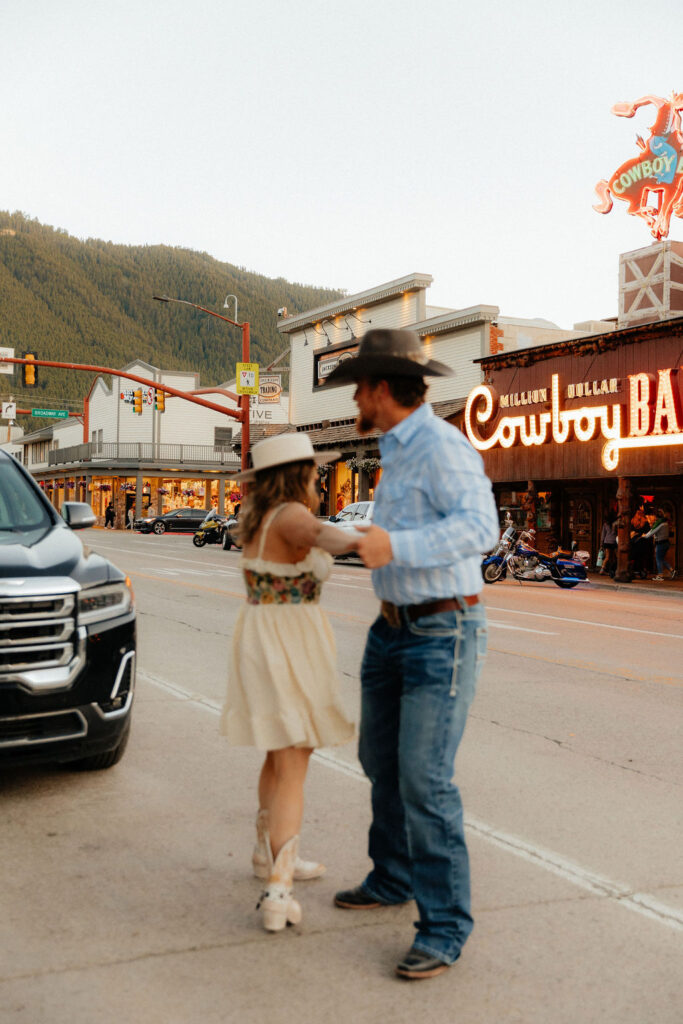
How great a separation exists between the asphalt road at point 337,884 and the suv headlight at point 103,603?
0.94 meters

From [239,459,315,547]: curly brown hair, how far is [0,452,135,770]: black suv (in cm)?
160

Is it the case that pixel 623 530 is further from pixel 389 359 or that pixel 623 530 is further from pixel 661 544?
pixel 389 359

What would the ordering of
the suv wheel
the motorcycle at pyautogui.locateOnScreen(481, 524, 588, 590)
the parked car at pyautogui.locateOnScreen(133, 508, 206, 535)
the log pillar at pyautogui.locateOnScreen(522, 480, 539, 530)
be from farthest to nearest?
the parked car at pyautogui.locateOnScreen(133, 508, 206, 535) < the log pillar at pyautogui.locateOnScreen(522, 480, 539, 530) < the motorcycle at pyautogui.locateOnScreen(481, 524, 588, 590) < the suv wheel

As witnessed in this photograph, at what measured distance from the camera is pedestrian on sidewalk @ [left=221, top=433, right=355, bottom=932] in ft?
11.6

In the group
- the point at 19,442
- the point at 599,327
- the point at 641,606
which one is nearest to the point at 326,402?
the point at 599,327

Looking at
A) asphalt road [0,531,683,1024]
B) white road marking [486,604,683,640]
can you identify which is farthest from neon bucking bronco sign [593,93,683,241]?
asphalt road [0,531,683,1024]

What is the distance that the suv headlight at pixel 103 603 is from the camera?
4969mm

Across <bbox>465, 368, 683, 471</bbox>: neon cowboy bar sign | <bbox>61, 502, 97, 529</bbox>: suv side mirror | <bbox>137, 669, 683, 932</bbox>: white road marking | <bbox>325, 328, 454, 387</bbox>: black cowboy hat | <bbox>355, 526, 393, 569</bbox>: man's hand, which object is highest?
<bbox>465, 368, 683, 471</bbox>: neon cowboy bar sign

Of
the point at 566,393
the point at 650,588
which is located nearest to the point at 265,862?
the point at 650,588

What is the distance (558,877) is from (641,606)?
564 inches

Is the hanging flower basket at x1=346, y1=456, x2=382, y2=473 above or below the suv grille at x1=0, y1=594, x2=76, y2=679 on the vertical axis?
above

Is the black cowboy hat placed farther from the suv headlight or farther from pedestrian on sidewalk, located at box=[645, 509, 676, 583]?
pedestrian on sidewalk, located at box=[645, 509, 676, 583]

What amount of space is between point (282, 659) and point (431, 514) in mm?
771

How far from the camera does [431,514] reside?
3295mm
